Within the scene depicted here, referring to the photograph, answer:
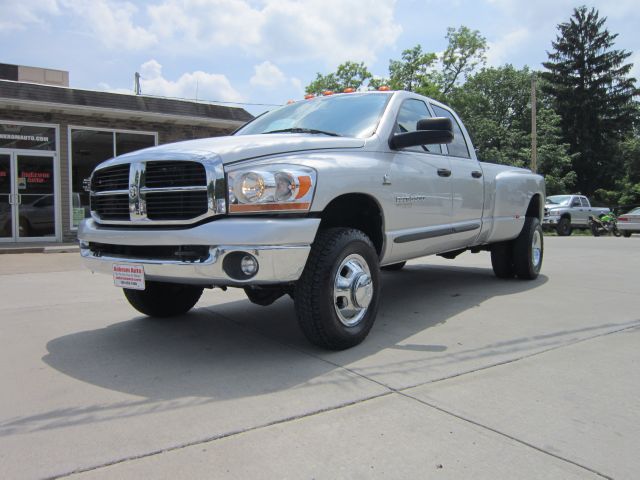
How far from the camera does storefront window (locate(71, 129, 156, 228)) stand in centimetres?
1362

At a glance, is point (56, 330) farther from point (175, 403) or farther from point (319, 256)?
point (319, 256)

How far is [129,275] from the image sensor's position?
11.4 feet

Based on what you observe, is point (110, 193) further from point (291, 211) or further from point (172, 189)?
point (291, 211)

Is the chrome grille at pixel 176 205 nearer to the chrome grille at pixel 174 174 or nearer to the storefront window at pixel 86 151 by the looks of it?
the chrome grille at pixel 174 174

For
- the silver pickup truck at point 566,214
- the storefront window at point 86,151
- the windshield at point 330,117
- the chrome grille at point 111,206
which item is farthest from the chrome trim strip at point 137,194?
the silver pickup truck at point 566,214

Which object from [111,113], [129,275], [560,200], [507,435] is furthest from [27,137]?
[560,200]

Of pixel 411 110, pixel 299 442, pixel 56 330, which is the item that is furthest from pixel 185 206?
pixel 411 110

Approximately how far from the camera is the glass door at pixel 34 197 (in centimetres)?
1285

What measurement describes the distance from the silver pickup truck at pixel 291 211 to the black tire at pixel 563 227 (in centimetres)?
1872

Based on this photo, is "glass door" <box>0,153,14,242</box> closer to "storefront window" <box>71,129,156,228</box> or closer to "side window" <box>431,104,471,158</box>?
"storefront window" <box>71,129,156,228</box>

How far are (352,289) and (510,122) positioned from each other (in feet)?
147

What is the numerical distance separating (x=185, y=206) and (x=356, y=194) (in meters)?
1.22

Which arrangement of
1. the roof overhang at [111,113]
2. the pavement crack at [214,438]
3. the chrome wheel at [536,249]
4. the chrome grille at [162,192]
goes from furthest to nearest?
1. the roof overhang at [111,113]
2. the chrome wheel at [536,249]
3. the chrome grille at [162,192]
4. the pavement crack at [214,438]

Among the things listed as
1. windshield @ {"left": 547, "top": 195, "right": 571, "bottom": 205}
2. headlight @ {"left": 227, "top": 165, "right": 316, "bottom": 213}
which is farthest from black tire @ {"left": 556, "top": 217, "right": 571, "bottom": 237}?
headlight @ {"left": 227, "top": 165, "right": 316, "bottom": 213}
